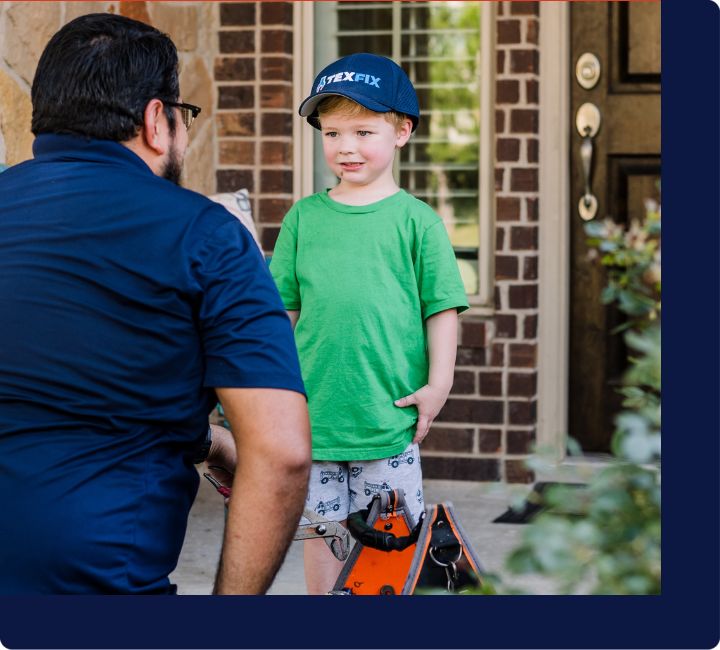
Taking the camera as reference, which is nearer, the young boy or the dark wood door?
the young boy

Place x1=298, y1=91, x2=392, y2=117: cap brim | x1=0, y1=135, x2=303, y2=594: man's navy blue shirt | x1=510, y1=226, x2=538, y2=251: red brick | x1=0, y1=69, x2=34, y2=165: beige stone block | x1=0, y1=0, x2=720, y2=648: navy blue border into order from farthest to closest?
1. x1=510, y1=226, x2=538, y2=251: red brick
2. x1=0, y1=69, x2=34, y2=165: beige stone block
3. x1=298, y1=91, x2=392, y2=117: cap brim
4. x1=0, y1=135, x2=303, y2=594: man's navy blue shirt
5. x1=0, y1=0, x2=720, y2=648: navy blue border

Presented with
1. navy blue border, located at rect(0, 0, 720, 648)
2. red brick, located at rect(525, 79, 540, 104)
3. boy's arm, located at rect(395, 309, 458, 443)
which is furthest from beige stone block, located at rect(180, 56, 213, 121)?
navy blue border, located at rect(0, 0, 720, 648)

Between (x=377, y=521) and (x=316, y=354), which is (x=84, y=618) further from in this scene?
(x=316, y=354)

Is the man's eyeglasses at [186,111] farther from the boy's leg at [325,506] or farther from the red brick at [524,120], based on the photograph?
the red brick at [524,120]

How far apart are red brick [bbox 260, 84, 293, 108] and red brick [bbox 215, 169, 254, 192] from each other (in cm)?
28

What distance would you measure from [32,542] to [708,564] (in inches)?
Result: 34.3

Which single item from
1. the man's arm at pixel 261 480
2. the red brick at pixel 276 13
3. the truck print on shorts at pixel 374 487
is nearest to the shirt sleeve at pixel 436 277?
the truck print on shorts at pixel 374 487

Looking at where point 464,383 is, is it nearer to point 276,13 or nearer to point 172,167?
point 276,13

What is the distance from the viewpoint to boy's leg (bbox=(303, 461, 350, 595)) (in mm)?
2863

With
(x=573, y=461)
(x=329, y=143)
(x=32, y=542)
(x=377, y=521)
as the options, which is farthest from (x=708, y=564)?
(x=573, y=461)

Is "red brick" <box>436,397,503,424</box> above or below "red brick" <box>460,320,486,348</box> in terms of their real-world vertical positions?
below

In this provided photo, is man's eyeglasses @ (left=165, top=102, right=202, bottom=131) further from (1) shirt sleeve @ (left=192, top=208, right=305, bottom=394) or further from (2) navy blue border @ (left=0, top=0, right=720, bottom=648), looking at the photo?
(2) navy blue border @ (left=0, top=0, right=720, bottom=648)

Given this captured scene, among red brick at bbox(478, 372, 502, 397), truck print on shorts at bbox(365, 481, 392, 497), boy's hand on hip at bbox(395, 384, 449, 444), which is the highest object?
boy's hand on hip at bbox(395, 384, 449, 444)

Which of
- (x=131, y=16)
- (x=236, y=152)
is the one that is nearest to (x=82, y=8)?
(x=131, y=16)
